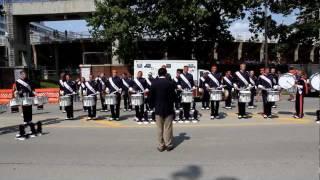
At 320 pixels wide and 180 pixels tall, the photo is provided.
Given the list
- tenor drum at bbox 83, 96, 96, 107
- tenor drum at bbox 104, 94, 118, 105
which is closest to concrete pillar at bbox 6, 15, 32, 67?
tenor drum at bbox 83, 96, 96, 107

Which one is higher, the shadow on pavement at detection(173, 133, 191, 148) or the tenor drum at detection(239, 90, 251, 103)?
the tenor drum at detection(239, 90, 251, 103)

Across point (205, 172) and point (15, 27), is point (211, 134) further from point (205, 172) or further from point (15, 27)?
point (15, 27)

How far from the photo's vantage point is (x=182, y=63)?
30406 mm

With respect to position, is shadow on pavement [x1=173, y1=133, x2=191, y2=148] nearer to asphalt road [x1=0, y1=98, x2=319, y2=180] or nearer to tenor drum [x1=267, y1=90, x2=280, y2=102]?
asphalt road [x1=0, y1=98, x2=319, y2=180]

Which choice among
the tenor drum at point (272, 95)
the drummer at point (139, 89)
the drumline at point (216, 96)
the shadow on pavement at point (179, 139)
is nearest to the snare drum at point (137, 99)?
the drumline at point (216, 96)

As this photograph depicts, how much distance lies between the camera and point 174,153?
11.8m

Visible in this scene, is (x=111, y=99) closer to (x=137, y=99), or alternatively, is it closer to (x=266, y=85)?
(x=137, y=99)

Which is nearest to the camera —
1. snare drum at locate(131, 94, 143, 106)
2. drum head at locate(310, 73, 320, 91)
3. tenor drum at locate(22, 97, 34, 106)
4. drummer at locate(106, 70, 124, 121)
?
tenor drum at locate(22, 97, 34, 106)

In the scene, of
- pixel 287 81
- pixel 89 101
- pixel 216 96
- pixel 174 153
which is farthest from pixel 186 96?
pixel 174 153

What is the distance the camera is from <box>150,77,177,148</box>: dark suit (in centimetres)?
1220

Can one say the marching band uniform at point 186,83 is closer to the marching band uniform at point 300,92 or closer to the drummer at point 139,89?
the drummer at point 139,89

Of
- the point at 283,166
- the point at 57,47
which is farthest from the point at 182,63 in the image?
the point at 57,47

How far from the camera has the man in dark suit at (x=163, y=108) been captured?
12164 mm

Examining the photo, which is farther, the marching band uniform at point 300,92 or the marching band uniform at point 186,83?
the marching band uniform at point 300,92
